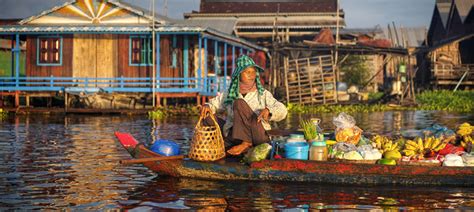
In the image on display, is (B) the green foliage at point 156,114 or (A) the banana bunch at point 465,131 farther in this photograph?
(B) the green foliage at point 156,114

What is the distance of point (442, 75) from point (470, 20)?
6.24 metres

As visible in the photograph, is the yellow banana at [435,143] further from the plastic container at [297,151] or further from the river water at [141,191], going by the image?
the plastic container at [297,151]

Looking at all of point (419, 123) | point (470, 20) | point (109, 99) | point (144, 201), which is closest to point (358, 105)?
point (419, 123)

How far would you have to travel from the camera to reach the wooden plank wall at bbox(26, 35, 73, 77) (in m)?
Answer: 24.8

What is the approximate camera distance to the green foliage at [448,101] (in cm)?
2538

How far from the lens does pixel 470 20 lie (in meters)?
39.7

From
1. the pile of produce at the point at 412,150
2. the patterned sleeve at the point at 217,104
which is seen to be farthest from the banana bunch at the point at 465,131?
the patterned sleeve at the point at 217,104

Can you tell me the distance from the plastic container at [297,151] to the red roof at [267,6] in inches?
1364

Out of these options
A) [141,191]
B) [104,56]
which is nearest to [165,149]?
[141,191]

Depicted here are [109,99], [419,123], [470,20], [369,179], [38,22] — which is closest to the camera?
[369,179]

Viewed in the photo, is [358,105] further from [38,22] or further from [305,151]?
[305,151]

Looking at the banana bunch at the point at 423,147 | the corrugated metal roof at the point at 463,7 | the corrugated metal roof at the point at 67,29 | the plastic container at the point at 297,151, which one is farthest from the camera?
the corrugated metal roof at the point at 463,7

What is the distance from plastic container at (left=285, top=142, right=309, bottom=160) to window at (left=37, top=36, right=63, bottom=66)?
18.1m

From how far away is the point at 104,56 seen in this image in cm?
2475
